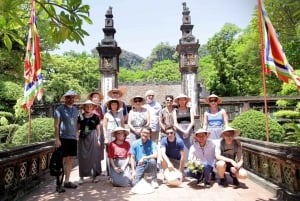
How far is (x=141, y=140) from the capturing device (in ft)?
19.4

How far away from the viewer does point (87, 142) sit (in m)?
6.14

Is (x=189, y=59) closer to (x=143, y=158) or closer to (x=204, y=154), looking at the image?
(x=204, y=154)

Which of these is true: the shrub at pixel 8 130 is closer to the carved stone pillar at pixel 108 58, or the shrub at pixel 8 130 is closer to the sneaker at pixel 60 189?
the carved stone pillar at pixel 108 58

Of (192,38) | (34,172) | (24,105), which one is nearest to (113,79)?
(192,38)

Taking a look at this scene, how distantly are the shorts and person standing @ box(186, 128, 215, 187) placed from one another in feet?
7.41

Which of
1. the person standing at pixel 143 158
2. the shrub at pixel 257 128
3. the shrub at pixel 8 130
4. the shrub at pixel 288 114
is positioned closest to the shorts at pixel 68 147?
the person standing at pixel 143 158

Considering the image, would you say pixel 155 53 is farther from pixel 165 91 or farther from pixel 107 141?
pixel 107 141

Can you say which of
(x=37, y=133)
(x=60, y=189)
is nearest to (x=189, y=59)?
(x=37, y=133)

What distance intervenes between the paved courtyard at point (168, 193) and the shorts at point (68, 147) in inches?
26.9

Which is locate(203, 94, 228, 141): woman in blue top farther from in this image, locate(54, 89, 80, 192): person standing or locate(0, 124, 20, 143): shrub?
locate(0, 124, 20, 143): shrub

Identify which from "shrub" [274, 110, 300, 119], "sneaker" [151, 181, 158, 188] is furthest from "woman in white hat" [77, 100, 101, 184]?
"shrub" [274, 110, 300, 119]

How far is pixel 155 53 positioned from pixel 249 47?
217 feet

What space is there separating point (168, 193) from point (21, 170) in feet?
8.71

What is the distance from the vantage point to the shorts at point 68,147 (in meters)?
5.52
